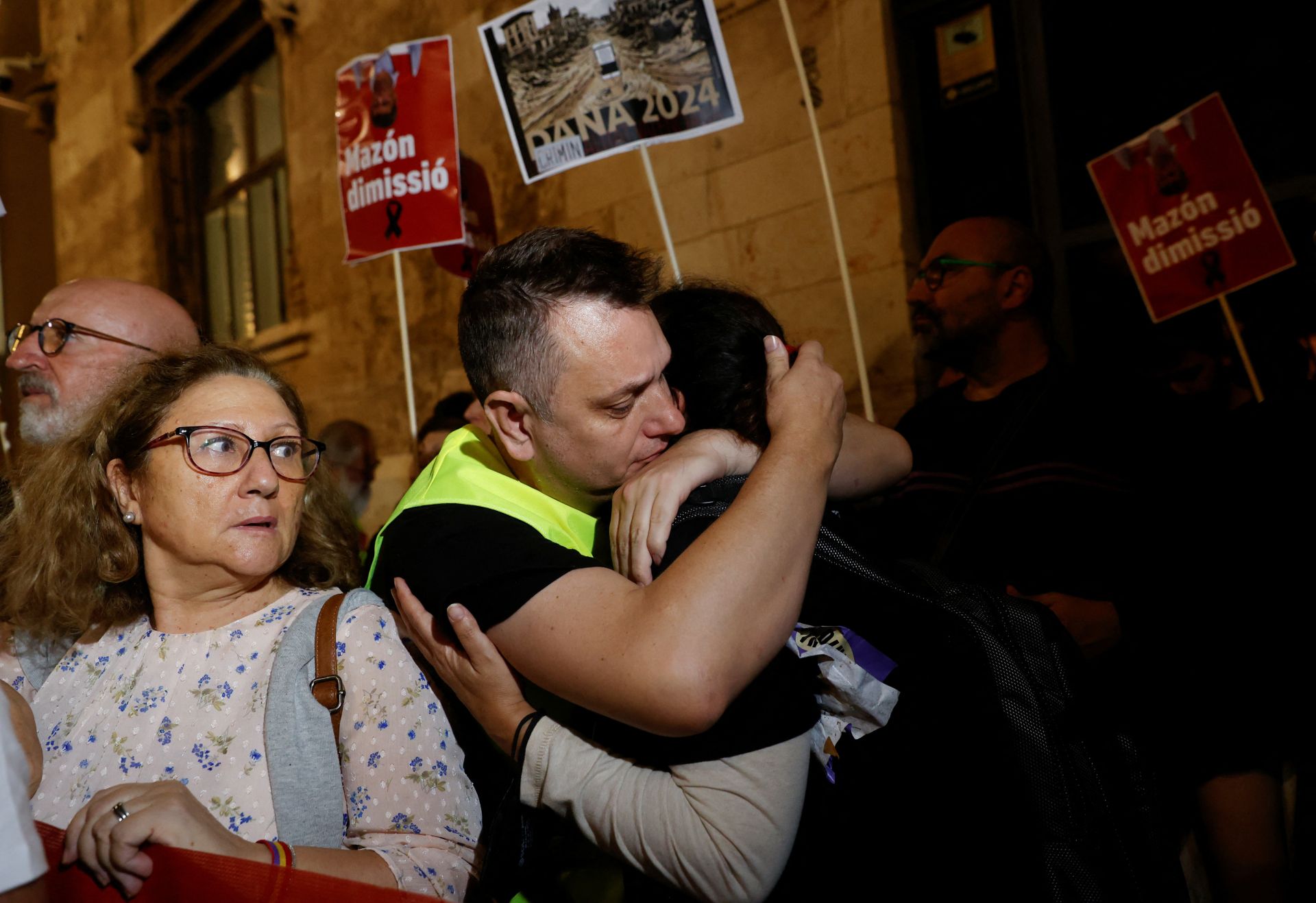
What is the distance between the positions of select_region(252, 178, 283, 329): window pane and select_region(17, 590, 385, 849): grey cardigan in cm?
760

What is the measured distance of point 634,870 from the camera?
1.49m

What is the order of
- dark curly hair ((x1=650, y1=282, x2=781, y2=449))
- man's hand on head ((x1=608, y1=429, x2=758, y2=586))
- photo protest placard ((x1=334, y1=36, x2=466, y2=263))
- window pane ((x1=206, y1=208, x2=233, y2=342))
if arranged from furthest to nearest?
window pane ((x1=206, y1=208, x2=233, y2=342)), photo protest placard ((x1=334, y1=36, x2=466, y2=263)), dark curly hair ((x1=650, y1=282, x2=781, y2=449)), man's hand on head ((x1=608, y1=429, x2=758, y2=586))

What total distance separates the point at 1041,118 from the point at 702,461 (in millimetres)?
3381

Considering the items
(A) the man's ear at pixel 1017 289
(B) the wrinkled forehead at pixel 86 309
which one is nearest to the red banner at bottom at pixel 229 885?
(B) the wrinkled forehead at pixel 86 309

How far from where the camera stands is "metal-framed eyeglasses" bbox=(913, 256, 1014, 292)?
10.0ft

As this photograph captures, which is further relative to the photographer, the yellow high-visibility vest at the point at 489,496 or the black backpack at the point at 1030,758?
the yellow high-visibility vest at the point at 489,496

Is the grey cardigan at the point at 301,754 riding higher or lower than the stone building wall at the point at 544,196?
lower

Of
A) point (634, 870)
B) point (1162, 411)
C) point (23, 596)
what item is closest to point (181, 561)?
point (23, 596)

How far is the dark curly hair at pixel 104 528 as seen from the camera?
183 centimetres

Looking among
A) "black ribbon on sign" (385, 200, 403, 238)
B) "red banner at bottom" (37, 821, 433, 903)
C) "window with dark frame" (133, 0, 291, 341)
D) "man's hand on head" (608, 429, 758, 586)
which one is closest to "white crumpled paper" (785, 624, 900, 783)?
"man's hand on head" (608, 429, 758, 586)

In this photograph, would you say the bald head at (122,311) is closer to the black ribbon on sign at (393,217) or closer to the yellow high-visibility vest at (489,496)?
the yellow high-visibility vest at (489,496)

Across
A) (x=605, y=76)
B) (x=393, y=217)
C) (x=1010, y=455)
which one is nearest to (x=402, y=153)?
(x=393, y=217)

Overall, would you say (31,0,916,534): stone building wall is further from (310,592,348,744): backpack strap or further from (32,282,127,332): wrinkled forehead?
(310,592,348,744): backpack strap

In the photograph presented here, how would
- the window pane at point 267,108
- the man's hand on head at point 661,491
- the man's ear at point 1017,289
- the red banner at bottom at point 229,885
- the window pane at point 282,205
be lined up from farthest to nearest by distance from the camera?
1. the window pane at point 267,108
2. the window pane at point 282,205
3. the man's ear at point 1017,289
4. the man's hand on head at point 661,491
5. the red banner at bottom at point 229,885
